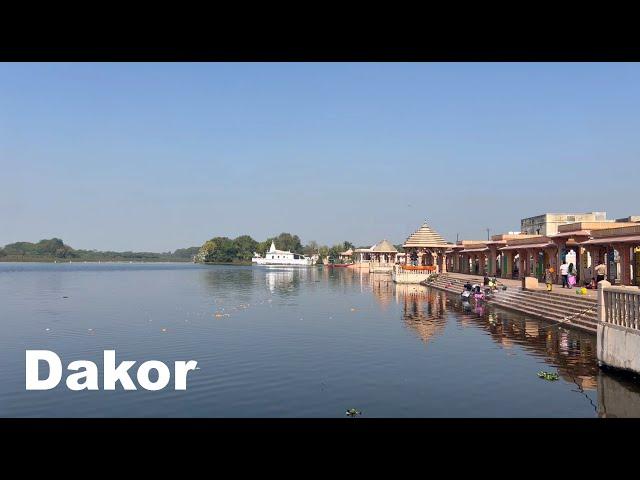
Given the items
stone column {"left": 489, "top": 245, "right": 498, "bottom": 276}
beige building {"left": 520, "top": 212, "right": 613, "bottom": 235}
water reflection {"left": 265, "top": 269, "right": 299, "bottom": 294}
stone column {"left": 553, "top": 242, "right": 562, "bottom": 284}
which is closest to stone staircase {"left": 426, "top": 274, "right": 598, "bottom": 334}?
stone column {"left": 553, "top": 242, "right": 562, "bottom": 284}

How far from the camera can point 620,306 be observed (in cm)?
1616

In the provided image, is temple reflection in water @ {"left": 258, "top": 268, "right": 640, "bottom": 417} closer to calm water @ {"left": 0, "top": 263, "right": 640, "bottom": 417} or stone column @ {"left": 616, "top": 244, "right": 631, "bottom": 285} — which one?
calm water @ {"left": 0, "top": 263, "right": 640, "bottom": 417}

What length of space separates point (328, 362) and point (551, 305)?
52.1 ft

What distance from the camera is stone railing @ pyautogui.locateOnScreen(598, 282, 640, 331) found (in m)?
15.2

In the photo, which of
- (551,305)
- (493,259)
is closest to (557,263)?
(551,305)

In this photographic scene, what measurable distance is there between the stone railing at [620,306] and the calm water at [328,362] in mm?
1697

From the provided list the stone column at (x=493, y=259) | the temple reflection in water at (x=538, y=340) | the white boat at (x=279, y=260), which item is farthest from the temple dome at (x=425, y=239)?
the white boat at (x=279, y=260)

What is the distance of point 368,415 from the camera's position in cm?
1295

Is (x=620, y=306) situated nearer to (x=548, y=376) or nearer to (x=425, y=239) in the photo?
(x=548, y=376)

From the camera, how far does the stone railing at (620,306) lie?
15245 millimetres
